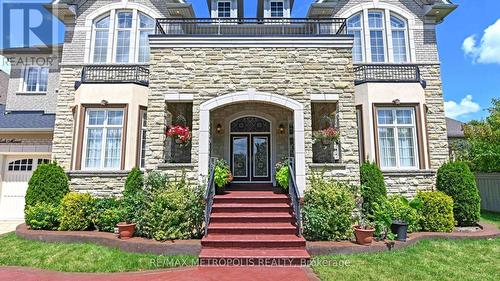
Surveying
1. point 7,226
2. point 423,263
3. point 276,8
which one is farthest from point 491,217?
point 7,226

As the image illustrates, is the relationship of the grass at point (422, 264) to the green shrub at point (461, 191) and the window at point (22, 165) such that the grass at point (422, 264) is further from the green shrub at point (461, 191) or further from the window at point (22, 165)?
the window at point (22, 165)

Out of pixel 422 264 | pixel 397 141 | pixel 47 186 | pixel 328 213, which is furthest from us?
pixel 397 141

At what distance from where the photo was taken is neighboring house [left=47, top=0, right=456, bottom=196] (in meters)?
8.43

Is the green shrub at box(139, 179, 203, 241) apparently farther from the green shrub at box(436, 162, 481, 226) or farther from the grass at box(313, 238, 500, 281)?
the green shrub at box(436, 162, 481, 226)

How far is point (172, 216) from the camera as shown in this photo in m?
6.94

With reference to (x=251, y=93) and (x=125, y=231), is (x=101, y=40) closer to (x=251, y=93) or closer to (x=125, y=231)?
(x=251, y=93)

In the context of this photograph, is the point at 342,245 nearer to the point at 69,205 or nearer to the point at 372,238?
the point at 372,238

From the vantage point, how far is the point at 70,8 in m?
11.6

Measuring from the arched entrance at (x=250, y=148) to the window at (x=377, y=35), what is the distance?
536 centimetres

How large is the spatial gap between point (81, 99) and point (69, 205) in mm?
3714

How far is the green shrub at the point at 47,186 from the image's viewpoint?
8.62 meters

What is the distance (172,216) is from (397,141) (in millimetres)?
7924

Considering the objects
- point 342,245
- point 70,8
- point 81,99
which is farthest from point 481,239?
point 70,8

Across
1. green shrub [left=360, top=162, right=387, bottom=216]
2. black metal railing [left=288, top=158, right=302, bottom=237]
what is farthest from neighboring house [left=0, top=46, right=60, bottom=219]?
green shrub [left=360, top=162, right=387, bottom=216]
